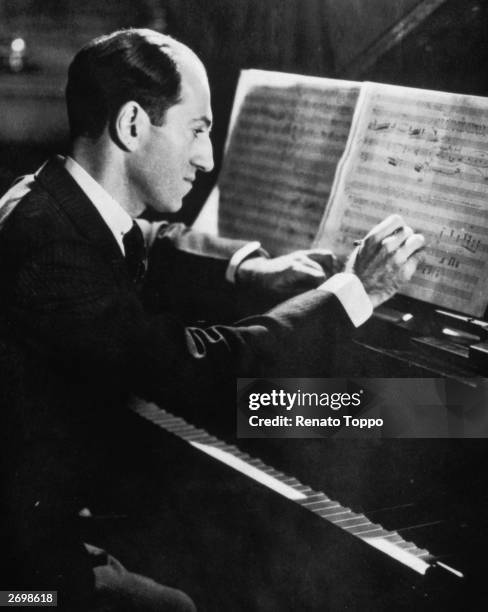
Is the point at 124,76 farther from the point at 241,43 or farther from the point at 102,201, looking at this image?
the point at 241,43

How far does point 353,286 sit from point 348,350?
128mm

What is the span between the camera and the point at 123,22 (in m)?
2.47

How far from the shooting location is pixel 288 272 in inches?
66.9

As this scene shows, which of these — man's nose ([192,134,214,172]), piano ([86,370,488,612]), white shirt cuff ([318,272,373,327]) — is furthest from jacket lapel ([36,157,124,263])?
piano ([86,370,488,612])

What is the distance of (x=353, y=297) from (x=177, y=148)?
0.49 metres

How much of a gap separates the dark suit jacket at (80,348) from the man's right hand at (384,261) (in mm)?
80

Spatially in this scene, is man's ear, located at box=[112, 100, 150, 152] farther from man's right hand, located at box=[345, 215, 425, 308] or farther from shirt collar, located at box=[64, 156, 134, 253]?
man's right hand, located at box=[345, 215, 425, 308]

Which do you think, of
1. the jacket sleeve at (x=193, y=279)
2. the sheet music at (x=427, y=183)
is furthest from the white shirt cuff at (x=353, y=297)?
the jacket sleeve at (x=193, y=279)

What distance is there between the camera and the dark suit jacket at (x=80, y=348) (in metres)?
1.33

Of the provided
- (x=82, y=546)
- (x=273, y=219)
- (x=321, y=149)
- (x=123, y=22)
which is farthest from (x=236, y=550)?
(x=123, y=22)

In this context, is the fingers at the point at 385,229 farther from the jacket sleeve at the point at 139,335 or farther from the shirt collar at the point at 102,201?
the shirt collar at the point at 102,201

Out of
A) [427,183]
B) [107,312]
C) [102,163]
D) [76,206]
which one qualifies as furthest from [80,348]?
[427,183]

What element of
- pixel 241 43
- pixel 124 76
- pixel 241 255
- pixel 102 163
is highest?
pixel 241 43

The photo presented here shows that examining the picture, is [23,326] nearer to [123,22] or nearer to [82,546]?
[82,546]
